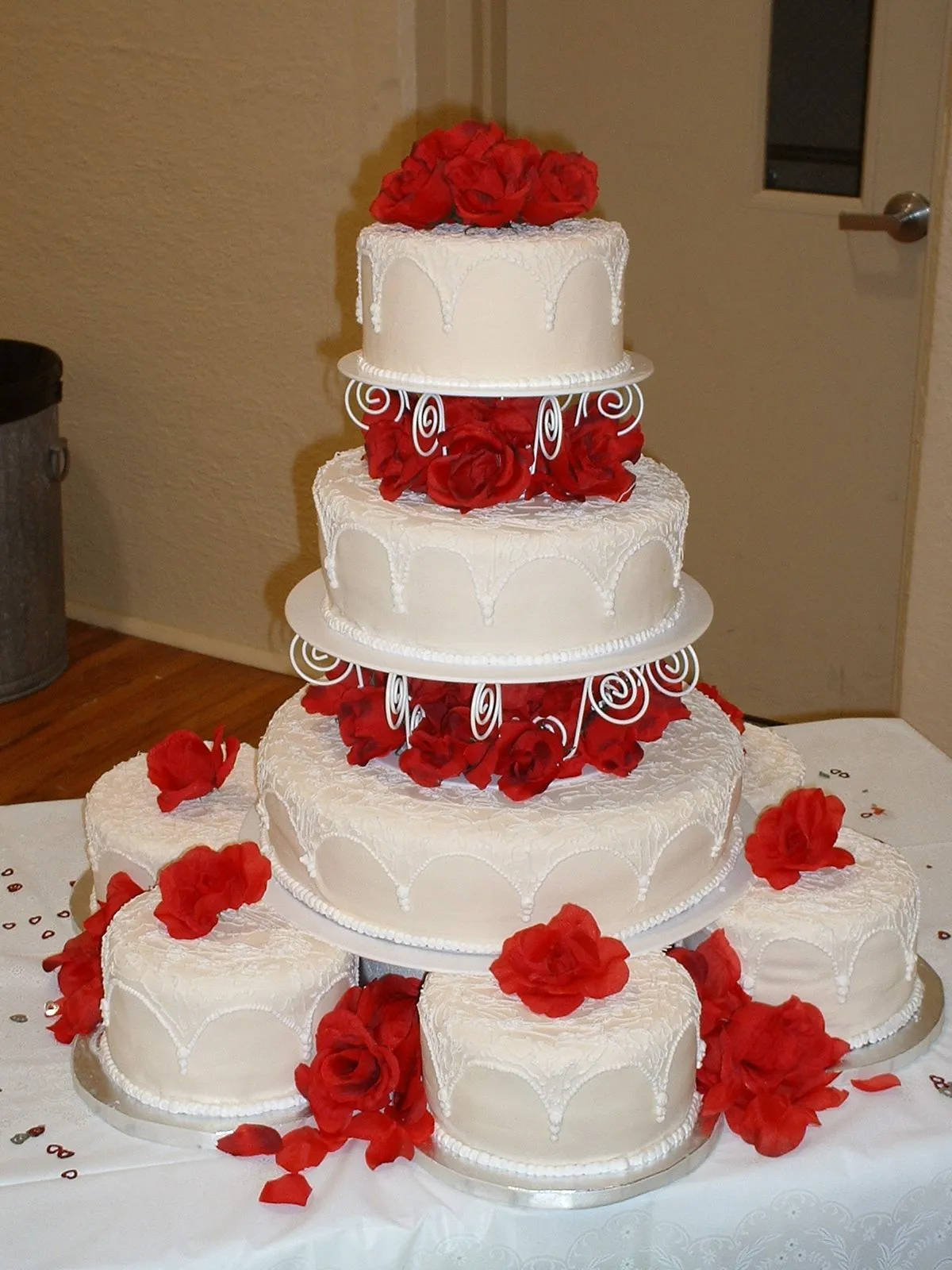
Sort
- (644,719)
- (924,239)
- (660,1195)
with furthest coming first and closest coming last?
(924,239) → (644,719) → (660,1195)

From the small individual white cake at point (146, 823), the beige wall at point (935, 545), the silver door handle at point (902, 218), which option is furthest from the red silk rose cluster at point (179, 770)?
the silver door handle at point (902, 218)

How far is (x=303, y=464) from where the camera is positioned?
4.27 metres

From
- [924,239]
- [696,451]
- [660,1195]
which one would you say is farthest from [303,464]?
[660,1195]

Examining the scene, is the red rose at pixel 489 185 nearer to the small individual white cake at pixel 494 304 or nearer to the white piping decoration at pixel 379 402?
the small individual white cake at pixel 494 304

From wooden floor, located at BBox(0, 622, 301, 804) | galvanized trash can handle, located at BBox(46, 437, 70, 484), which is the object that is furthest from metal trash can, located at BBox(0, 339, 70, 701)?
wooden floor, located at BBox(0, 622, 301, 804)

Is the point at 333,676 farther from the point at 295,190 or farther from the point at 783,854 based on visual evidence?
the point at 295,190

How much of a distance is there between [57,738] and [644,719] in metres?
2.42

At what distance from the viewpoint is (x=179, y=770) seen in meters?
2.29

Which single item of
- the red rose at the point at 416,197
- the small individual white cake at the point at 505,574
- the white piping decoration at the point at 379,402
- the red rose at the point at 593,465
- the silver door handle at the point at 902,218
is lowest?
the small individual white cake at the point at 505,574

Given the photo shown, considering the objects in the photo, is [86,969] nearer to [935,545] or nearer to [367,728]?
[367,728]

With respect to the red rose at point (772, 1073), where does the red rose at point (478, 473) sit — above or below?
above

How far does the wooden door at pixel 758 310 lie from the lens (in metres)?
3.55

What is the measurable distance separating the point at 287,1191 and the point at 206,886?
0.40 metres

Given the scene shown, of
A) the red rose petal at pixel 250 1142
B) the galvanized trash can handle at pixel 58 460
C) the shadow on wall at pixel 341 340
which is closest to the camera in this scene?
the red rose petal at pixel 250 1142
